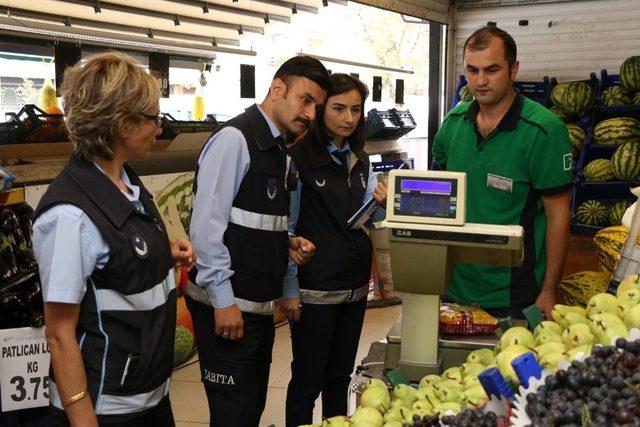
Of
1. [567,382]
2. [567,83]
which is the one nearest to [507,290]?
[567,382]

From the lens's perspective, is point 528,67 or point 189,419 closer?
point 189,419

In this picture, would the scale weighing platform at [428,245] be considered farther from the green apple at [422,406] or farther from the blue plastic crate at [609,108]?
the blue plastic crate at [609,108]

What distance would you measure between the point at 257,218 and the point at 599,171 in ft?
12.2

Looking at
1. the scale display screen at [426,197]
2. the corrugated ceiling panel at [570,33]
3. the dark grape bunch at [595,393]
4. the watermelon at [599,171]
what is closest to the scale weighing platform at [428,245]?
the scale display screen at [426,197]

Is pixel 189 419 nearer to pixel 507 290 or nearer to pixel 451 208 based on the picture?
pixel 507 290

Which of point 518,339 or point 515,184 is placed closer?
point 518,339

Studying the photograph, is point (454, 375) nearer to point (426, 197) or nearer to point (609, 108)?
point (426, 197)

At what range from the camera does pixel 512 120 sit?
8.30 feet

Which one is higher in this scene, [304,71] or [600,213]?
[304,71]

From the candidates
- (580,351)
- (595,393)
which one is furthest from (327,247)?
(595,393)

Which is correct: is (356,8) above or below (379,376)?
A: above

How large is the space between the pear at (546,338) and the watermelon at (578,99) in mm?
4201

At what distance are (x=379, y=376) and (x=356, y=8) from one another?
17.9ft

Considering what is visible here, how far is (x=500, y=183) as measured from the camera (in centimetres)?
251
